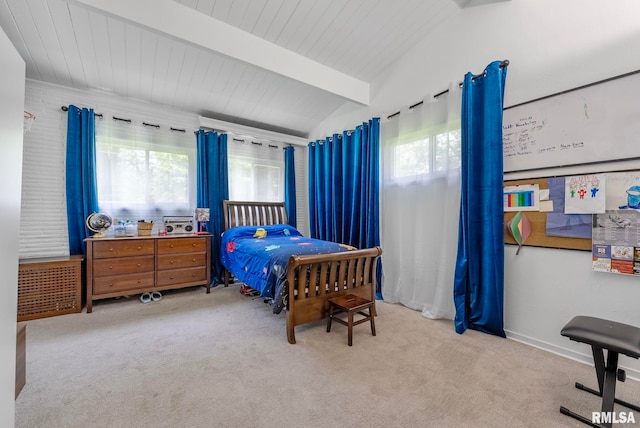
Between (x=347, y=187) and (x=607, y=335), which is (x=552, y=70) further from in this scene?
(x=347, y=187)

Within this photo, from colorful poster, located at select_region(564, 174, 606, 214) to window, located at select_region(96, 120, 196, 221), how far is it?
4344 millimetres

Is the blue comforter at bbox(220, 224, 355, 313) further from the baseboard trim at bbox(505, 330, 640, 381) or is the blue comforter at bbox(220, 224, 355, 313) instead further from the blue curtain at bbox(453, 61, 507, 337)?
the baseboard trim at bbox(505, 330, 640, 381)

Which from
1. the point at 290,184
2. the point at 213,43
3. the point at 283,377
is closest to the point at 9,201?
the point at 283,377

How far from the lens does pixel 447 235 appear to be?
288 centimetres

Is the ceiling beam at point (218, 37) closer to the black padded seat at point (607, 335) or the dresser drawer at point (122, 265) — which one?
the dresser drawer at point (122, 265)

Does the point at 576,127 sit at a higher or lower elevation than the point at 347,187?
higher

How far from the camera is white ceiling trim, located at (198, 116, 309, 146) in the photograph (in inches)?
161

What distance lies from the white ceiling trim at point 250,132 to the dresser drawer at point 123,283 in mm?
2268

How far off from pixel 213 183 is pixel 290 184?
1.35 meters

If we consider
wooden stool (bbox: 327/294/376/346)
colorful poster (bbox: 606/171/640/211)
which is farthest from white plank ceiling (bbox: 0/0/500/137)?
wooden stool (bbox: 327/294/376/346)

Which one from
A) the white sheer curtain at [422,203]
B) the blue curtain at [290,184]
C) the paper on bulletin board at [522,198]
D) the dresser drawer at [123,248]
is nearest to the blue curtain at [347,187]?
the white sheer curtain at [422,203]

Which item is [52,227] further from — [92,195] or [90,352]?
[90,352]

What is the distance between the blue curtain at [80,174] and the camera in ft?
10.6

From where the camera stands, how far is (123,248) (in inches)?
125
